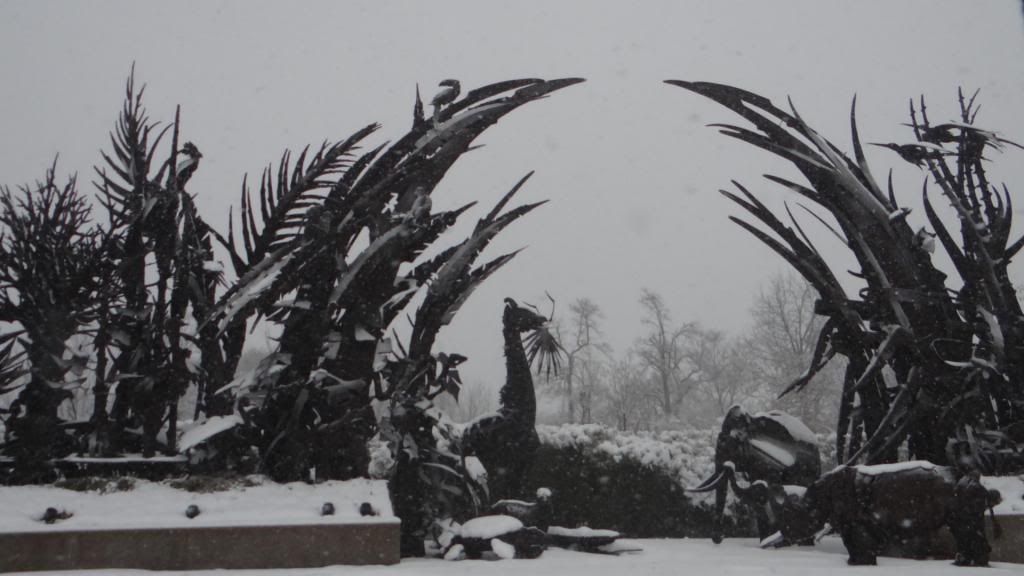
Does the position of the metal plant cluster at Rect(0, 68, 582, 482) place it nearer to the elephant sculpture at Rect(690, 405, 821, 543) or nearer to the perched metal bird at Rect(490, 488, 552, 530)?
the perched metal bird at Rect(490, 488, 552, 530)

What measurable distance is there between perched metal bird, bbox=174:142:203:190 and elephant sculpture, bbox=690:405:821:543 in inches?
199

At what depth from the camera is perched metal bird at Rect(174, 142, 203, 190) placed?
554 cm

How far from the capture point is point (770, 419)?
666 centimetres

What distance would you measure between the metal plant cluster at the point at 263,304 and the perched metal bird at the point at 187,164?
0.04 ft

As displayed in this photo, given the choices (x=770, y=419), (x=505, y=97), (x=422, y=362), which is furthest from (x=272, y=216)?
(x=770, y=419)

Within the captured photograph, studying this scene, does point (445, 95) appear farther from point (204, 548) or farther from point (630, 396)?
point (630, 396)

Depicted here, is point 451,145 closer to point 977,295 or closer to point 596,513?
point 977,295

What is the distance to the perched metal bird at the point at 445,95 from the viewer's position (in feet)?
18.5

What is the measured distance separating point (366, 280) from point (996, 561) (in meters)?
4.71

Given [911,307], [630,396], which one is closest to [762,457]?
[911,307]

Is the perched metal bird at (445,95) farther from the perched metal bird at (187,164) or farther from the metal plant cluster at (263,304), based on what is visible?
the perched metal bird at (187,164)

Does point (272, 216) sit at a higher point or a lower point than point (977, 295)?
higher

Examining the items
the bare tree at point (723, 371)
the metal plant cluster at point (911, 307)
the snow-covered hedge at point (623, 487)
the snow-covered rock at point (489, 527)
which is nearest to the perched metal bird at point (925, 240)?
the metal plant cluster at point (911, 307)

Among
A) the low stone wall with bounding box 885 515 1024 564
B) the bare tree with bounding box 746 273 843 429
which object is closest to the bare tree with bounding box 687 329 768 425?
the bare tree with bounding box 746 273 843 429
